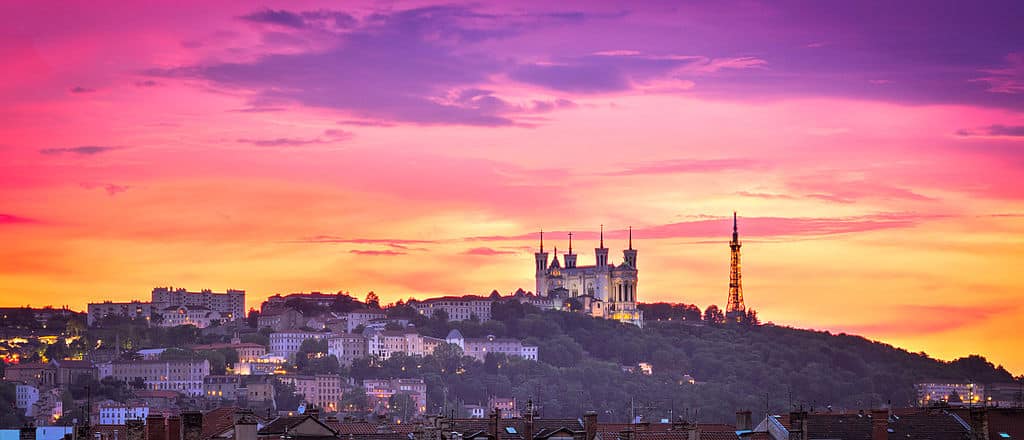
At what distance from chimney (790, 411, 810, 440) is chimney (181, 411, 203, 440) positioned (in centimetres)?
1147

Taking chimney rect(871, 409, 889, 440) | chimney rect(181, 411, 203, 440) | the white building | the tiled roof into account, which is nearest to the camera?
chimney rect(181, 411, 203, 440)

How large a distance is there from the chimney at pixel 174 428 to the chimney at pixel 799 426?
1192 cm

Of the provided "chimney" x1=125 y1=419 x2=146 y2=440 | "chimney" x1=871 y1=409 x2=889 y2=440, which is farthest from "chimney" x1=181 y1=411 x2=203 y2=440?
"chimney" x1=871 y1=409 x2=889 y2=440

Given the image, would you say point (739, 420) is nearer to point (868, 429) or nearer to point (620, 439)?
point (868, 429)

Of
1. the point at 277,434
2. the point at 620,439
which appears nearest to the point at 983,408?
the point at 620,439

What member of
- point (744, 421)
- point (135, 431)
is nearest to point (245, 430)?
point (135, 431)

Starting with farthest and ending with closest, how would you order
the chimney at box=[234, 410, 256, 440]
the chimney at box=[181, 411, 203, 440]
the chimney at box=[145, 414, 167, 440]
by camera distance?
the chimney at box=[145, 414, 167, 440]
the chimney at box=[181, 411, 203, 440]
the chimney at box=[234, 410, 256, 440]

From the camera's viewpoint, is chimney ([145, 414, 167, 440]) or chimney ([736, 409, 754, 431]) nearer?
chimney ([145, 414, 167, 440])

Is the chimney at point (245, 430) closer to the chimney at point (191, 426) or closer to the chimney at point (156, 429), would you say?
the chimney at point (191, 426)

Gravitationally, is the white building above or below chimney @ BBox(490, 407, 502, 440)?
above

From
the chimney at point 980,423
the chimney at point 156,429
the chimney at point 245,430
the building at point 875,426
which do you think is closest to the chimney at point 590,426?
the building at point 875,426

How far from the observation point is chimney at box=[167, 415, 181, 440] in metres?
42.6

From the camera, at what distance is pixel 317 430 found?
43.5m

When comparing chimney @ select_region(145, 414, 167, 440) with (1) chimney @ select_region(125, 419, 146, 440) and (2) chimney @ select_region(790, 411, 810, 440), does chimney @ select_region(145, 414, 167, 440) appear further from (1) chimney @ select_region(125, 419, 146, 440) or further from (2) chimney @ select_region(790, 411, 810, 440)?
(2) chimney @ select_region(790, 411, 810, 440)
